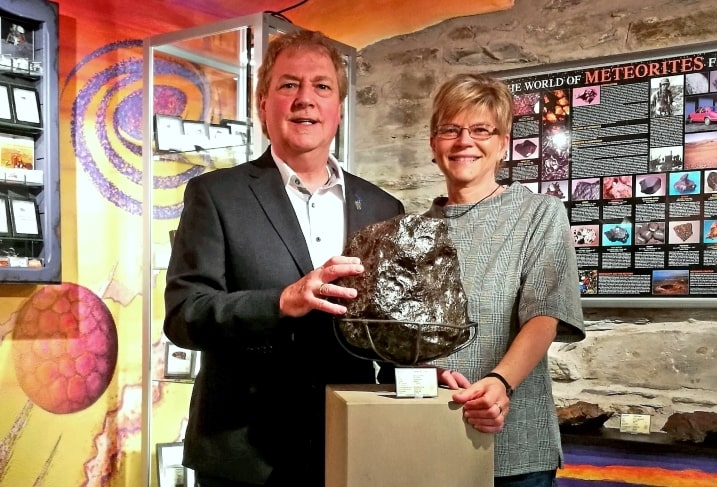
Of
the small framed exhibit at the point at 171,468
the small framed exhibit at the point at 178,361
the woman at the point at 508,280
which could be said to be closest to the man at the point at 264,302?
the woman at the point at 508,280

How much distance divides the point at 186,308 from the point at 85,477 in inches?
69.5

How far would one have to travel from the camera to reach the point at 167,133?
286cm

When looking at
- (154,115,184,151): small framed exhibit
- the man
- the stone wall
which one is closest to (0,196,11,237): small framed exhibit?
(154,115,184,151): small framed exhibit

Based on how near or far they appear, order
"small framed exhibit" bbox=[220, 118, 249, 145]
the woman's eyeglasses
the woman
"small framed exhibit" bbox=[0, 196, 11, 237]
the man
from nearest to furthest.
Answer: the man, the woman, the woman's eyeglasses, "small framed exhibit" bbox=[0, 196, 11, 237], "small framed exhibit" bbox=[220, 118, 249, 145]

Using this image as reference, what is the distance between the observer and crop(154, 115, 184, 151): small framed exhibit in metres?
2.85

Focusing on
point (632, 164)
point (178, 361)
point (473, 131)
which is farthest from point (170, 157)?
point (632, 164)

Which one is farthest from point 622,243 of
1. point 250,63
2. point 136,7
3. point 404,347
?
point 136,7

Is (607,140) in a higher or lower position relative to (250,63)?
lower

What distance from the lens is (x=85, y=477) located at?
2.81 metres

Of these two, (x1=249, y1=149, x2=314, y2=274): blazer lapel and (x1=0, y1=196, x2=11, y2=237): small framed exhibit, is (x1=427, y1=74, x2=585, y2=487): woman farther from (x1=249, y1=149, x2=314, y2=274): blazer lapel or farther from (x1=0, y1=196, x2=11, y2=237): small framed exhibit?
(x1=0, y1=196, x2=11, y2=237): small framed exhibit

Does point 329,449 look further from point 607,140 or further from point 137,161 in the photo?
point 137,161

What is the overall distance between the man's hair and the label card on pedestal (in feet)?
2.09

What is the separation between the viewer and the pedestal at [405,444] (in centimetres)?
120

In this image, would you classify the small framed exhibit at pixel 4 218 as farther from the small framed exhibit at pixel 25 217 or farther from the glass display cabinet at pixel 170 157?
the glass display cabinet at pixel 170 157
